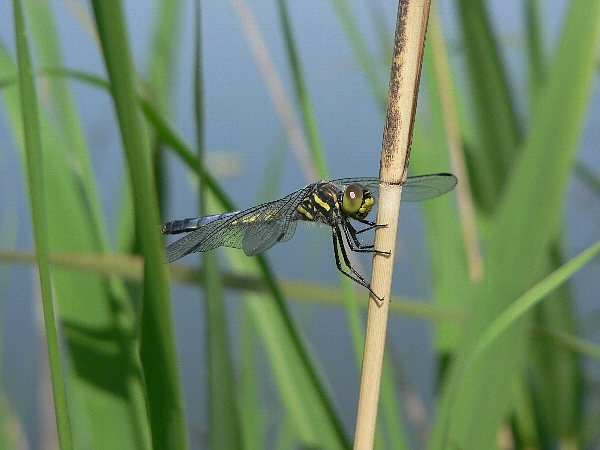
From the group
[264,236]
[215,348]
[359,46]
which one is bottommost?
[215,348]

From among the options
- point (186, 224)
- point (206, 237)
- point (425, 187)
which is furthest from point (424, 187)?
point (186, 224)

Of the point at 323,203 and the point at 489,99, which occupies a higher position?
the point at 489,99

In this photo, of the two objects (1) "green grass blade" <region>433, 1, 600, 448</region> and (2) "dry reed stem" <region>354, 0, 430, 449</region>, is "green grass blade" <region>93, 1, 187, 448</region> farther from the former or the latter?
(1) "green grass blade" <region>433, 1, 600, 448</region>

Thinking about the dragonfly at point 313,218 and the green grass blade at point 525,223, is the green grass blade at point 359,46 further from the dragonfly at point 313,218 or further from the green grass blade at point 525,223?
the green grass blade at point 525,223

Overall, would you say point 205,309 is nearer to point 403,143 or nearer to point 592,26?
point 403,143

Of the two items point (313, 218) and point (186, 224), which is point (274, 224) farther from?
point (186, 224)

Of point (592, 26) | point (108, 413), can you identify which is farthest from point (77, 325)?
point (592, 26)

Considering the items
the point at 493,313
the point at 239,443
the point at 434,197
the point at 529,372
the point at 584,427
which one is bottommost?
the point at 584,427

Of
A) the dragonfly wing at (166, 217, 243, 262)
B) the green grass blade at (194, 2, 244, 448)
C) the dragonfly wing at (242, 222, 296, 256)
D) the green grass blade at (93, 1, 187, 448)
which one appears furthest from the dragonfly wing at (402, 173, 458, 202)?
the green grass blade at (93, 1, 187, 448)
